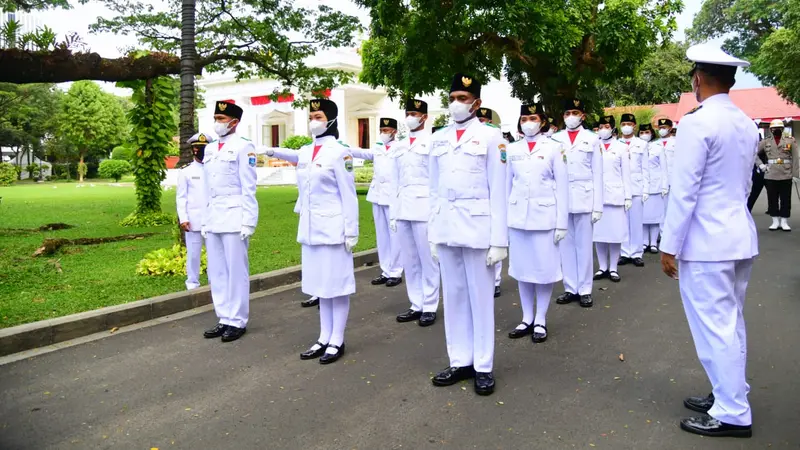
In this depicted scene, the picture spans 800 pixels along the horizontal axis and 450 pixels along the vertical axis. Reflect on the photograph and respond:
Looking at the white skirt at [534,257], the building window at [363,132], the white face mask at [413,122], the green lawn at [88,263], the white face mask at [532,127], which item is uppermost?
the building window at [363,132]

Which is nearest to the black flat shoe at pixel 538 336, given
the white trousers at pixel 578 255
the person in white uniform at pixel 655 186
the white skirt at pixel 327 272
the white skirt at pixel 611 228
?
the white trousers at pixel 578 255

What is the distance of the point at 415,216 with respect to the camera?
676 cm

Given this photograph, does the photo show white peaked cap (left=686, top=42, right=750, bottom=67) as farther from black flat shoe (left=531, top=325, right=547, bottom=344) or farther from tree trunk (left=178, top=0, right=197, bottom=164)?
tree trunk (left=178, top=0, right=197, bottom=164)

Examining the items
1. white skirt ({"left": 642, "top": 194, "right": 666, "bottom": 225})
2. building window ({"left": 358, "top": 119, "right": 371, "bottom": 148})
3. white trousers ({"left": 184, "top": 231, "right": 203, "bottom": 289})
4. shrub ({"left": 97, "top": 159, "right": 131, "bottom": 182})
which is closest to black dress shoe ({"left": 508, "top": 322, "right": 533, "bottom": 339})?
white trousers ({"left": 184, "top": 231, "right": 203, "bottom": 289})

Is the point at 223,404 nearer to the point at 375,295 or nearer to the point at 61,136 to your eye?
the point at 375,295

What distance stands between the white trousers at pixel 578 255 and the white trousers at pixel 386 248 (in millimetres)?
2244

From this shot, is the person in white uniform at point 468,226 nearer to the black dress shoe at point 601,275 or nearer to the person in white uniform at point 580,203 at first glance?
the person in white uniform at point 580,203

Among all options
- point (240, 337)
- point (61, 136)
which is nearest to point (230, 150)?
point (240, 337)

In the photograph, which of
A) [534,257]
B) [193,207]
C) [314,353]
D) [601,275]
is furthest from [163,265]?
[601,275]

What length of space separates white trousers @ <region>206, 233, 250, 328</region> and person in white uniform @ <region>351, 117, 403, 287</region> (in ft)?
8.65

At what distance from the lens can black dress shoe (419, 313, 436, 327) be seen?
20.4 feet

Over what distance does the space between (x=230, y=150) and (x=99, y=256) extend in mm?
5181

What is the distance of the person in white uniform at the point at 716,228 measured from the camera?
11.6 ft

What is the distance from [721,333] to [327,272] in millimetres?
2923
